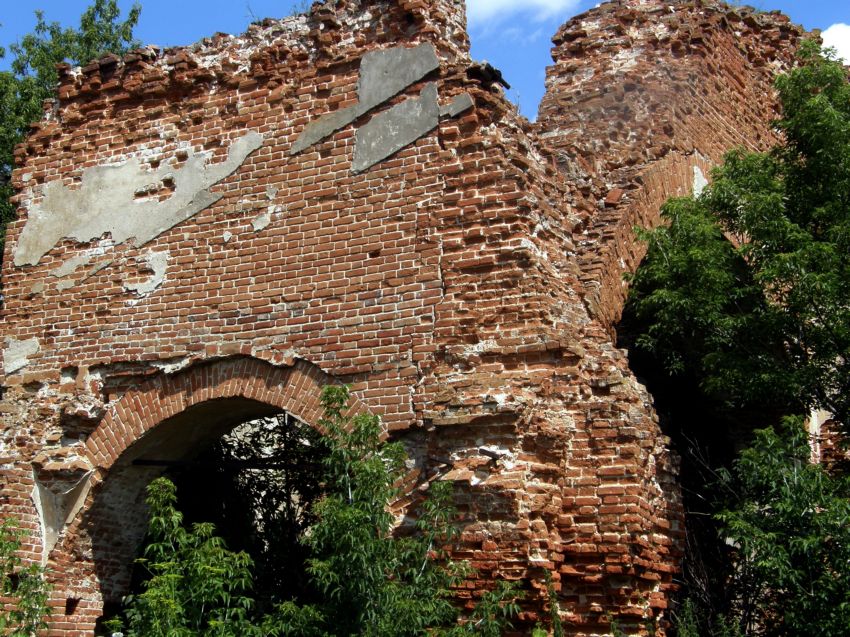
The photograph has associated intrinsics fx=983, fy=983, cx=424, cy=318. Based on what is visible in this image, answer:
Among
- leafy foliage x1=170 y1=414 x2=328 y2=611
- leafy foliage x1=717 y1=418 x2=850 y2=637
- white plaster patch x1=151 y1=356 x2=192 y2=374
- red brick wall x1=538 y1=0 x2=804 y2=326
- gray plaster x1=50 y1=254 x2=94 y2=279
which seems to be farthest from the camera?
leafy foliage x1=170 y1=414 x2=328 y2=611

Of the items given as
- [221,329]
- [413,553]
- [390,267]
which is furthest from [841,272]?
[221,329]

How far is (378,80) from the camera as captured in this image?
688cm

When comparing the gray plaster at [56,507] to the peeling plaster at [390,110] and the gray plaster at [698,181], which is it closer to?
the peeling plaster at [390,110]

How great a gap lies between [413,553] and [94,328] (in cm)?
331

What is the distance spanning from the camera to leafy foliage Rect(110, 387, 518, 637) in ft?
16.8

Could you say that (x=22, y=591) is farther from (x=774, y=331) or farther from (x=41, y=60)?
(x=41, y=60)

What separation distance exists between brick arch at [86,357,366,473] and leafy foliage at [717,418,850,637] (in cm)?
247

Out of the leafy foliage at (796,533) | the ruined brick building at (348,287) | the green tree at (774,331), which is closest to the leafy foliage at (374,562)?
the ruined brick building at (348,287)

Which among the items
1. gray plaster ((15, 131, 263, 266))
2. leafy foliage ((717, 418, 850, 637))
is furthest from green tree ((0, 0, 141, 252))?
leafy foliage ((717, 418, 850, 637))

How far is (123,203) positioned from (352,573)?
383 centimetres

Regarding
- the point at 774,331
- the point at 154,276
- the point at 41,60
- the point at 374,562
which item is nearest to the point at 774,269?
the point at 774,331

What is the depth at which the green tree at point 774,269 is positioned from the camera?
260 inches

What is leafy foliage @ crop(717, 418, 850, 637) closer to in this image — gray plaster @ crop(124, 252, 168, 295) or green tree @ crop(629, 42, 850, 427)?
green tree @ crop(629, 42, 850, 427)

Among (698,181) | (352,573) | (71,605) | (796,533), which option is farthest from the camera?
(698,181)
